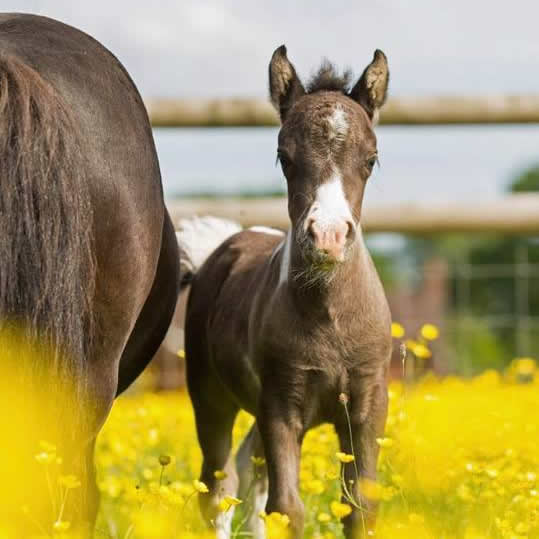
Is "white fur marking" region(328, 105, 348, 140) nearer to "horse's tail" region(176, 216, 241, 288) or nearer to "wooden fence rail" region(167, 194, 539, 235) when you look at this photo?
"horse's tail" region(176, 216, 241, 288)

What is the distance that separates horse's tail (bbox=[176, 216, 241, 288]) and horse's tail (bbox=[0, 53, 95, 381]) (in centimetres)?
210

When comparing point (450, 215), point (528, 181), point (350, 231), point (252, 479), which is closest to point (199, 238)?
point (252, 479)

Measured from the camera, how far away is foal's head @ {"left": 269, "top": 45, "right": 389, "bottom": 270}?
285cm

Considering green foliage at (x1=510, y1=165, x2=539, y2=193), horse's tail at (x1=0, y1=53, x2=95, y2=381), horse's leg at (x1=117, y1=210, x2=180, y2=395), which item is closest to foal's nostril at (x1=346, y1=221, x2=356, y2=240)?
horse's leg at (x1=117, y1=210, x2=180, y2=395)

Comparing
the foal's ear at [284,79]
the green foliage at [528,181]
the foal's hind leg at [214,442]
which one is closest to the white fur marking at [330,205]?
the foal's ear at [284,79]

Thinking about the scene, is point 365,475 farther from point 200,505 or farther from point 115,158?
point 115,158

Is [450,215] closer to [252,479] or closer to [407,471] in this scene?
[252,479]

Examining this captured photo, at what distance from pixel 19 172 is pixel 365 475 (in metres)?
1.41

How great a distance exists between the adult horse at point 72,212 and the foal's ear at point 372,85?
0.80 m

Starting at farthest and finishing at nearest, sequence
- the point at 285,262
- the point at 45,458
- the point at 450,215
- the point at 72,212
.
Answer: the point at 450,215 < the point at 285,262 < the point at 72,212 < the point at 45,458

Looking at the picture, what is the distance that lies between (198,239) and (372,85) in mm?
1424

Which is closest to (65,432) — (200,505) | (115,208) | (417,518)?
(115,208)

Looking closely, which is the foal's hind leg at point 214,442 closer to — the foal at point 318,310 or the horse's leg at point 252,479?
the horse's leg at point 252,479

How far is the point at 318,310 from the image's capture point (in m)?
3.21
